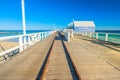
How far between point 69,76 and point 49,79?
0.73 m

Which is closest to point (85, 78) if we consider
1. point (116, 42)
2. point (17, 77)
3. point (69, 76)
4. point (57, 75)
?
point (69, 76)

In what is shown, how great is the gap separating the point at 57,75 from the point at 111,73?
2027 mm

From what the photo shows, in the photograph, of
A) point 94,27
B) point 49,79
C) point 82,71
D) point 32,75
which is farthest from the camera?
point 94,27

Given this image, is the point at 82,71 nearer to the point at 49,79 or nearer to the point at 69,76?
the point at 69,76

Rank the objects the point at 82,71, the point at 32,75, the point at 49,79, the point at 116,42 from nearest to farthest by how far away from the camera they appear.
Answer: the point at 49,79 → the point at 32,75 → the point at 82,71 → the point at 116,42

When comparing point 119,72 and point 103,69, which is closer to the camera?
point 119,72

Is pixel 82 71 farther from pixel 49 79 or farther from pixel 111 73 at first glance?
pixel 49 79

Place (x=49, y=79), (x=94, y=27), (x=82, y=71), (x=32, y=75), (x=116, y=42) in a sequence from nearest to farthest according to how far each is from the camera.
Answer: (x=49, y=79), (x=32, y=75), (x=82, y=71), (x=116, y=42), (x=94, y=27)

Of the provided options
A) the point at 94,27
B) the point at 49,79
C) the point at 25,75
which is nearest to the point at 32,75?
the point at 25,75

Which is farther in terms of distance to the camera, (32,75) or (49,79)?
(32,75)

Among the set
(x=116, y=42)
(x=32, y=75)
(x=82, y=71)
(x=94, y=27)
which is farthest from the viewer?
(x=94, y=27)

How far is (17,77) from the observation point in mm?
5113

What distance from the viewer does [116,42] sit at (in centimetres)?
1664

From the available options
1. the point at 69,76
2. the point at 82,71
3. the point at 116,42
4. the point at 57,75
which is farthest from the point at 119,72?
the point at 116,42
